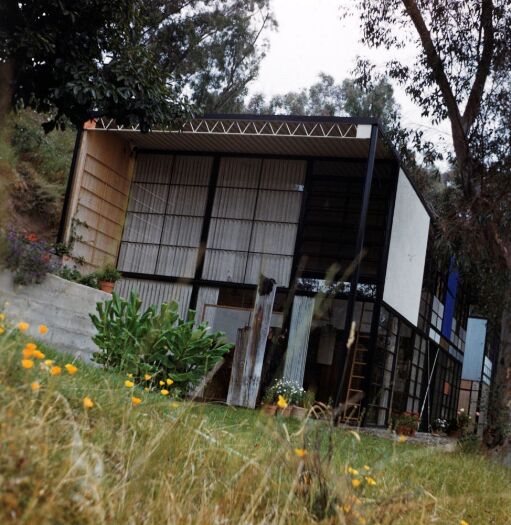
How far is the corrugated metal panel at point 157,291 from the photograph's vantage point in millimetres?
14820

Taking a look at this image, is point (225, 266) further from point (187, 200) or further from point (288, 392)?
point (288, 392)

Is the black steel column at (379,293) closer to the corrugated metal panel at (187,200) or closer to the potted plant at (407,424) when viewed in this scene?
the potted plant at (407,424)

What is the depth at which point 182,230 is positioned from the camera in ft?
50.3

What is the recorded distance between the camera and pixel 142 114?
934cm

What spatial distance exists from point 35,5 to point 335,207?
8082mm

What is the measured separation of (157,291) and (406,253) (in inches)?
198

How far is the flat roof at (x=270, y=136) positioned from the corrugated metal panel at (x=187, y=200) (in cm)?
82

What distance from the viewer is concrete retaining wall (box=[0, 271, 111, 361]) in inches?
354

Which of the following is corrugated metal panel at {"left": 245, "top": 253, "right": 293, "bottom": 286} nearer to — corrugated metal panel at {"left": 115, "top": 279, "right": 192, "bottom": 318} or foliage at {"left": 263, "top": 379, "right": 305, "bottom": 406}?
corrugated metal panel at {"left": 115, "top": 279, "right": 192, "bottom": 318}

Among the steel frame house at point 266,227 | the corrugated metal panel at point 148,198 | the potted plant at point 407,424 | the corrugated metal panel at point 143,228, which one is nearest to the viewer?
the steel frame house at point 266,227

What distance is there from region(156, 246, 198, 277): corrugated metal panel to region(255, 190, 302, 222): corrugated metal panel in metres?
1.54

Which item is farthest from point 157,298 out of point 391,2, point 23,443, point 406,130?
point 23,443

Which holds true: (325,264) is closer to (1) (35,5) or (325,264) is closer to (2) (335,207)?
(2) (335,207)

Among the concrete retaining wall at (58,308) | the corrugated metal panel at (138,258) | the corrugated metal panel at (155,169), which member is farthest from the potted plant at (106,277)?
the concrete retaining wall at (58,308)
